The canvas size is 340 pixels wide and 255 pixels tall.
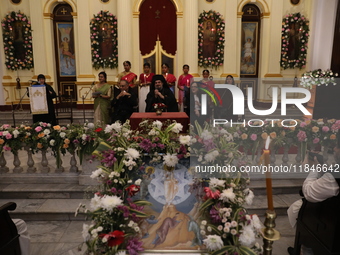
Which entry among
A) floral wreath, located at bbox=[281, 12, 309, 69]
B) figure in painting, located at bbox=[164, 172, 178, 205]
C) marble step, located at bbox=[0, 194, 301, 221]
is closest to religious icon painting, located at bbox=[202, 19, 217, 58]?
floral wreath, located at bbox=[281, 12, 309, 69]

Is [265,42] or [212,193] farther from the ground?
[265,42]

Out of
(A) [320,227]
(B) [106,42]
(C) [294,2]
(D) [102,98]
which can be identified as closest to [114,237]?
(A) [320,227]

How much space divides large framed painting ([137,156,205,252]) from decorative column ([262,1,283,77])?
10.2 metres

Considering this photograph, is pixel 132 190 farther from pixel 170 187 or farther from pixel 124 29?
pixel 124 29

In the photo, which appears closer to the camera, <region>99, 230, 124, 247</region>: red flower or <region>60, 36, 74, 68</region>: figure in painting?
<region>99, 230, 124, 247</region>: red flower

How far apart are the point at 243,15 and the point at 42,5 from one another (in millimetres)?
7419

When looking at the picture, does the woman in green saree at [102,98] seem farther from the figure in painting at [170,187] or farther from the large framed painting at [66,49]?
the figure in painting at [170,187]

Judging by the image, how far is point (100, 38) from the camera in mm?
11234

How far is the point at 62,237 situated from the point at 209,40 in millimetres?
9180

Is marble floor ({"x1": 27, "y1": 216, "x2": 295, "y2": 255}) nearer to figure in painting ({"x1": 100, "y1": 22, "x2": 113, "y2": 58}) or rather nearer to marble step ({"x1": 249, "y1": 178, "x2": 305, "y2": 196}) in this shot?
marble step ({"x1": 249, "y1": 178, "x2": 305, "y2": 196})

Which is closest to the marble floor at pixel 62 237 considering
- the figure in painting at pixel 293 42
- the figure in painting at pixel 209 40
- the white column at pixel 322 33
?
the figure in painting at pixel 209 40

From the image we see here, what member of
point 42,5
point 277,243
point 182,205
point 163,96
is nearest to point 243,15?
point 163,96

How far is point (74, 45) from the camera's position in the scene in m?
11.7

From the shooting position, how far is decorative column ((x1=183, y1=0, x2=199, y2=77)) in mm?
10938
